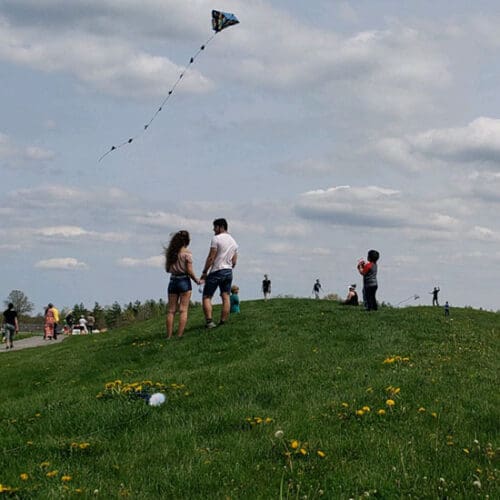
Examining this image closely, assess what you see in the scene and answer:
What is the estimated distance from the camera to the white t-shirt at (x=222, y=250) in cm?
1714

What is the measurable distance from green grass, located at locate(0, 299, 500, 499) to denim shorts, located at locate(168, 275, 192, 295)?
2751 millimetres

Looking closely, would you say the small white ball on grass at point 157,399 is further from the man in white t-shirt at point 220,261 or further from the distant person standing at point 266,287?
the distant person standing at point 266,287

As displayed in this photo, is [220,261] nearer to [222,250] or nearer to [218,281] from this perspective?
[222,250]

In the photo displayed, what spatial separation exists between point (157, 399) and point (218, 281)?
797 centimetres

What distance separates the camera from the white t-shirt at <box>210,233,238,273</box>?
17141 millimetres

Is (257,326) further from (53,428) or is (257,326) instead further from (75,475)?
(75,475)

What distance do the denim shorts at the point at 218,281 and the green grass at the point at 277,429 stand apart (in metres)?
3.09

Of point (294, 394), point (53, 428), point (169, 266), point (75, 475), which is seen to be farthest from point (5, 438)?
point (169, 266)

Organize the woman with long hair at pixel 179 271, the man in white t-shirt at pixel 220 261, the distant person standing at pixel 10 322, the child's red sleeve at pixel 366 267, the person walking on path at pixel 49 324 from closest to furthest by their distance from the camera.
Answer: the woman with long hair at pixel 179 271
the man in white t-shirt at pixel 220 261
the child's red sleeve at pixel 366 267
the distant person standing at pixel 10 322
the person walking on path at pixel 49 324

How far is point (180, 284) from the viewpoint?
16812 mm

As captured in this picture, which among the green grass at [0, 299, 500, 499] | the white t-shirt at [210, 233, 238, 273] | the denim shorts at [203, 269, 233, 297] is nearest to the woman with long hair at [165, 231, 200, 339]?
the denim shorts at [203, 269, 233, 297]

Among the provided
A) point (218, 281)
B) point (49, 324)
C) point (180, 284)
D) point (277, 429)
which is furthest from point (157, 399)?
point (49, 324)

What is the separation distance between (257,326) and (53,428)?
9941mm

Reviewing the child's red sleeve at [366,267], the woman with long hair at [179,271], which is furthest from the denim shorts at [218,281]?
the child's red sleeve at [366,267]
